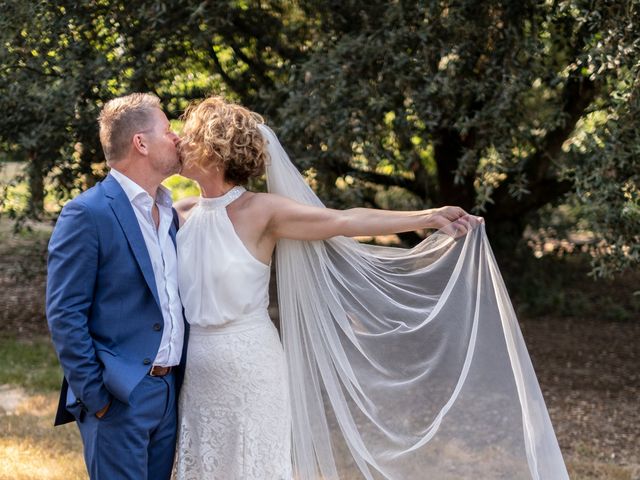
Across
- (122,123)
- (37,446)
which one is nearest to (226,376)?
(122,123)

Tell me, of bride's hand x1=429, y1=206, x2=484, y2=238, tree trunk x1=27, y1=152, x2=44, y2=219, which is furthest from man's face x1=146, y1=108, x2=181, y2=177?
tree trunk x1=27, y1=152, x2=44, y2=219

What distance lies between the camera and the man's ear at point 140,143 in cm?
315

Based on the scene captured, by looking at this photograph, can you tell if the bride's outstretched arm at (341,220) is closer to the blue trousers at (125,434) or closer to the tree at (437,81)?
the blue trousers at (125,434)

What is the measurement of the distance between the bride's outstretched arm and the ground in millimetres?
2487

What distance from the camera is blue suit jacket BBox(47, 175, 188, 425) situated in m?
2.94

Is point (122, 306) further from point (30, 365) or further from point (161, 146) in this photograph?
point (30, 365)

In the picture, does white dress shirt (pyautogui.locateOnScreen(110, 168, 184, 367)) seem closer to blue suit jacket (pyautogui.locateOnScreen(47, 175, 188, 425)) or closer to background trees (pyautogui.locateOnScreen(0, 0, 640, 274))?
blue suit jacket (pyautogui.locateOnScreen(47, 175, 188, 425))

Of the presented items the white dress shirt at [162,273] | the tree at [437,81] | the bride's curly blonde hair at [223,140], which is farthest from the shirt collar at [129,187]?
the tree at [437,81]

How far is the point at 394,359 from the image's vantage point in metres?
3.62

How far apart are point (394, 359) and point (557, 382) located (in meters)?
4.28

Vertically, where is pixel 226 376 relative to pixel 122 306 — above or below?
below

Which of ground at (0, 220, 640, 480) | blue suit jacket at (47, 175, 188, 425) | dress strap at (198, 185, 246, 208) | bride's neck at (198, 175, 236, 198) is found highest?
bride's neck at (198, 175, 236, 198)

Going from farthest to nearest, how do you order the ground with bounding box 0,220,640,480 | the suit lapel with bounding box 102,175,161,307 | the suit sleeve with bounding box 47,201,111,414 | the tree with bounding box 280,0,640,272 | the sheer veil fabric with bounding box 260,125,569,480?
the tree with bounding box 280,0,640,272
the ground with bounding box 0,220,640,480
the sheer veil fabric with bounding box 260,125,569,480
the suit lapel with bounding box 102,175,161,307
the suit sleeve with bounding box 47,201,111,414

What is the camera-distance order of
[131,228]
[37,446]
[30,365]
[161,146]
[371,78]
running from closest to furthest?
[131,228]
[161,146]
[37,446]
[371,78]
[30,365]
